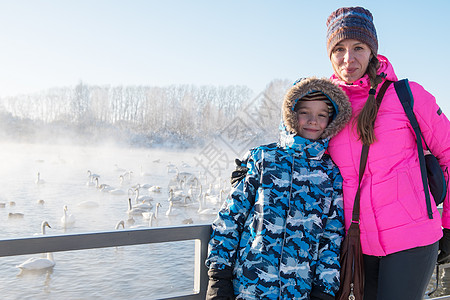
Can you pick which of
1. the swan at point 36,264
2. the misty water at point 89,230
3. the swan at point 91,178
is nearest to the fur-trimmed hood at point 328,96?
the misty water at point 89,230

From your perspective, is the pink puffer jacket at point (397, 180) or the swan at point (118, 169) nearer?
the pink puffer jacket at point (397, 180)

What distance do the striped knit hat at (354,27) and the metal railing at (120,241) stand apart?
1116mm

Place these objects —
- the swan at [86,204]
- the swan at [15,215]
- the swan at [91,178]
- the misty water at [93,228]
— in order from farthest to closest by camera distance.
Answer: the swan at [91,178]
the swan at [86,204]
the swan at [15,215]
the misty water at [93,228]

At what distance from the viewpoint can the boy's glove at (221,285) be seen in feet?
5.63

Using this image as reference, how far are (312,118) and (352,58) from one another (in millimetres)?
332

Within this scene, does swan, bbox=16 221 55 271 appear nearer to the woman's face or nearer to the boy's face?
the boy's face

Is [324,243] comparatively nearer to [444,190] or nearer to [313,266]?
[313,266]

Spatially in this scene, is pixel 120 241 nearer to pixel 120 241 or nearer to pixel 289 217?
pixel 120 241

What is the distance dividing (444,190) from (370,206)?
33 cm

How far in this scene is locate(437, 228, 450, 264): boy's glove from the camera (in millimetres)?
1910

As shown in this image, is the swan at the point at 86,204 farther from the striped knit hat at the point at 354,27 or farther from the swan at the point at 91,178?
the striped knit hat at the point at 354,27

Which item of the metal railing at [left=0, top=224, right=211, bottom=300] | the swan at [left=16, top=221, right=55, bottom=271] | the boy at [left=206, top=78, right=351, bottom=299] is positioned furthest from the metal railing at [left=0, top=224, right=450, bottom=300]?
the swan at [left=16, top=221, right=55, bottom=271]

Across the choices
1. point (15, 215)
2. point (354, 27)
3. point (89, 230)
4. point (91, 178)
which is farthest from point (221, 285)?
point (91, 178)

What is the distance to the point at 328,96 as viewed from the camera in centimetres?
191
